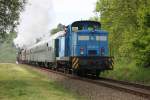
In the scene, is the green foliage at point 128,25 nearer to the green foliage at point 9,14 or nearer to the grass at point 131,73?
the grass at point 131,73

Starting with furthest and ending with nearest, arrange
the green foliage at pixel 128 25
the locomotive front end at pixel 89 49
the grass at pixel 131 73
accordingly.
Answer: the locomotive front end at pixel 89 49
the grass at pixel 131 73
the green foliage at pixel 128 25

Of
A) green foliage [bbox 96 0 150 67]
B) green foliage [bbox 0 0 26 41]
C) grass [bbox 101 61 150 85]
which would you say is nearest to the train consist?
Result: grass [bbox 101 61 150 85]

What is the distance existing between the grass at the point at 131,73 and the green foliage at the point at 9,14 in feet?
28.0

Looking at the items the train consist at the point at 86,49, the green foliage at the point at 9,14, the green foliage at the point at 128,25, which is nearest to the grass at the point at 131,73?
the green foliage at the point at 128,25

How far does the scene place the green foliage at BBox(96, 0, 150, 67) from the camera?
24.0 meters

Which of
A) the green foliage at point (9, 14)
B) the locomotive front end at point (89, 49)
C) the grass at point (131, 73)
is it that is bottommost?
the grass at point (131, 73)

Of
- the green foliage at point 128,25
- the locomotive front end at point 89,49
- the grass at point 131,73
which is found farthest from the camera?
the locomotive front end at point 89,49

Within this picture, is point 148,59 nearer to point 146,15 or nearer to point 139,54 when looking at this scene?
point 139,54

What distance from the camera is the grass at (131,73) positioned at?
26.8 meters

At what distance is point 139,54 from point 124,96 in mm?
7817

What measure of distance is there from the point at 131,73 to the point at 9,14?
935 cm

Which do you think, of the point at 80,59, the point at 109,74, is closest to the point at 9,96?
the point at 80,59

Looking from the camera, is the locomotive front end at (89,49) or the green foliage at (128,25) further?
the locomotive front end at (89,49)

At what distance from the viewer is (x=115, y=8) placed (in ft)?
113
